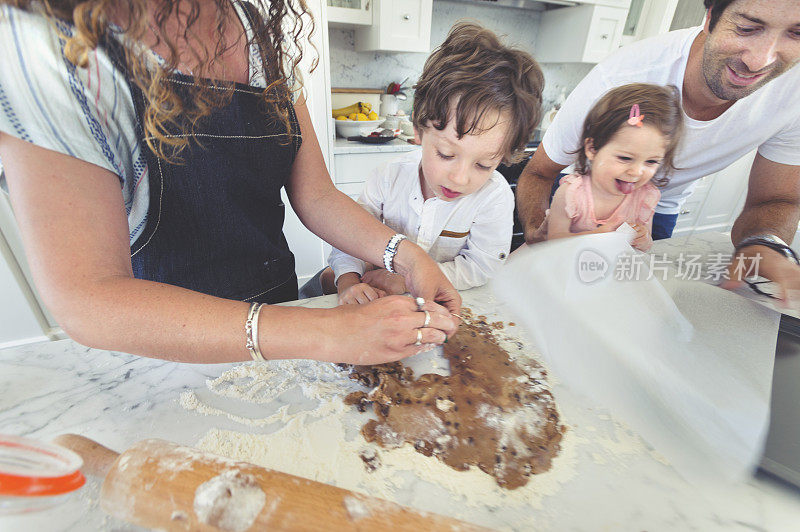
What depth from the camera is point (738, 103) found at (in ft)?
1.40

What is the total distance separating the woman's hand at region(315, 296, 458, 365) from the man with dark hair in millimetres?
345

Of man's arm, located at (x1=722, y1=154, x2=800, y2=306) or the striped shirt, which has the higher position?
the striped shirt

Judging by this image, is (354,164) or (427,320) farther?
(354,164)

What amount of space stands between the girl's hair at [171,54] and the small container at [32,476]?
278mm

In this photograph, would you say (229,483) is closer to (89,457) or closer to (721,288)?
(89,457)

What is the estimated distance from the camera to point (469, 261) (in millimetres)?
740

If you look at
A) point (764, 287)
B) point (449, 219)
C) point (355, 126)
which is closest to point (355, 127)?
point (355, 126)

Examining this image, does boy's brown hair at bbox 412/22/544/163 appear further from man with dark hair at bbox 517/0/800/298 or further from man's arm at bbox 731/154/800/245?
man's arm at bbox 731/154/800/245

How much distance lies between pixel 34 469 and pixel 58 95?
289 millimetres

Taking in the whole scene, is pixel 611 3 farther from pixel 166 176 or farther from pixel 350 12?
pixel 166 176

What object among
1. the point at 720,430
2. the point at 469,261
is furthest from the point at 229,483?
the point at 469,261

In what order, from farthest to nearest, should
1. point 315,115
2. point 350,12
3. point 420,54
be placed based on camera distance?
point 420,54
point 350,12
point 315,115

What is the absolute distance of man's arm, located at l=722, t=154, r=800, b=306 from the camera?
47 centimetres

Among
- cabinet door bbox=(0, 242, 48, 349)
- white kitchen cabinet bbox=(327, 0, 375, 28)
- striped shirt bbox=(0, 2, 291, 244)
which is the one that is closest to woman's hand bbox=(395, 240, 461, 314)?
striped shirt bbox=(0, 2, 291, 244)
